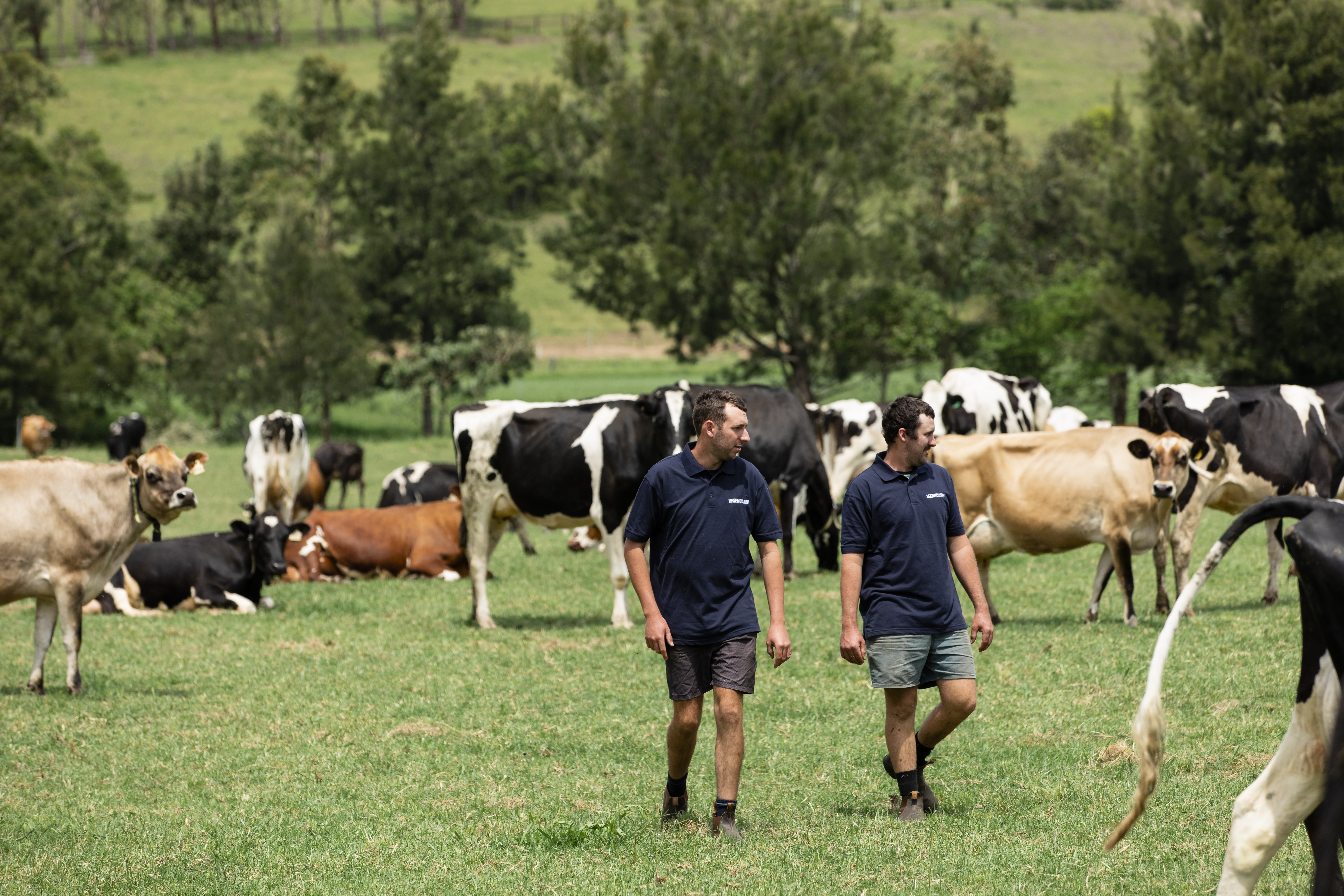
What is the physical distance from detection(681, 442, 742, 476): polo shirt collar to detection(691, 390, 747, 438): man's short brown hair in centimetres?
13

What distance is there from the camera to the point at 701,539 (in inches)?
259

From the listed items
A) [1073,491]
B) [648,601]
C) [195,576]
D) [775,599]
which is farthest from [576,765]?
[195,576]

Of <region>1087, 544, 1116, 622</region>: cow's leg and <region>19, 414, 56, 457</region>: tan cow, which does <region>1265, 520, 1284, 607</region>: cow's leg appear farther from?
<region>19, 414, 56, 457</region>: tan cow

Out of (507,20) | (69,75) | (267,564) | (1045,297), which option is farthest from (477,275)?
(507,20)

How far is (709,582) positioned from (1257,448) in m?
8.76

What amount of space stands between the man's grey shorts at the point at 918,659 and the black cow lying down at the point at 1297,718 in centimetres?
156

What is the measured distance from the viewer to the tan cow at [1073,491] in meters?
12.0

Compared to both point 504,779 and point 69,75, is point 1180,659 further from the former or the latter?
point 69,75

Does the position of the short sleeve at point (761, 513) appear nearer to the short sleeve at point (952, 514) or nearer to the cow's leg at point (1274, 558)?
the short sleeve at point (952, 514)

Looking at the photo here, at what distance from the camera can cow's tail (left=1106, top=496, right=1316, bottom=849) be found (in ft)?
16.7

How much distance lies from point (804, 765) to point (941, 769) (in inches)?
31.9

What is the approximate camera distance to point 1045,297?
146 ft

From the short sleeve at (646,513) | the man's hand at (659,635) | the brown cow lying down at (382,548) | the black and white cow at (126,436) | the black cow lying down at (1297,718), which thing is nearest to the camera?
the black cow lying down at (1297,718)

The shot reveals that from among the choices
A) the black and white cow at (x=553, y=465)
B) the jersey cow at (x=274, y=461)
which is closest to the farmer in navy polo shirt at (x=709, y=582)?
the black and white cow at (x=553, y=465)
